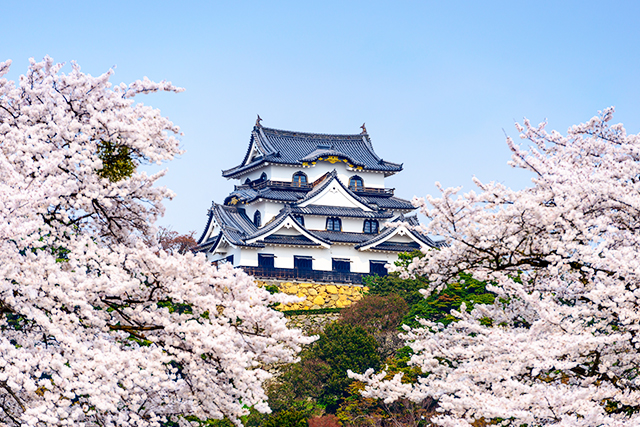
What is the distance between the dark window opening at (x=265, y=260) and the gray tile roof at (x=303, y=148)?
266 inches

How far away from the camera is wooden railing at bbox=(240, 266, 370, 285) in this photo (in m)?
36.8

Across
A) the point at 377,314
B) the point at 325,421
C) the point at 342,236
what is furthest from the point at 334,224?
the point at 325,421

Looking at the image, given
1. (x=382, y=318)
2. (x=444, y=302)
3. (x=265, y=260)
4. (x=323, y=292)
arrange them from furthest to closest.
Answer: (x=265, y=260)
(x=323, y=292)
(x=382, y=318)
(x=444, y=302)

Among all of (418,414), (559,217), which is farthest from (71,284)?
(418,414)

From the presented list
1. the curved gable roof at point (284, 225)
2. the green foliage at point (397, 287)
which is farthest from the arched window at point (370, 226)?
the green foliage at point (397, 287)

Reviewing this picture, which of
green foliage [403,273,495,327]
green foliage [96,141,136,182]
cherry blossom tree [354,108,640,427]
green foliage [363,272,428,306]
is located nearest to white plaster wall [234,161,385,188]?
green foliage [363,272,428,306]

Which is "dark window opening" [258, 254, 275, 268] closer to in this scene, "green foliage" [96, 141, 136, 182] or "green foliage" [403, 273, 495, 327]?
"green foliage" [403, 273, 495, 327]

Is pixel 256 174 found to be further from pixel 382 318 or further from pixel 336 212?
pixel 382 318

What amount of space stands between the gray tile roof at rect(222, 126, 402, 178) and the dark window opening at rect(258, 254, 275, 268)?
6757mm

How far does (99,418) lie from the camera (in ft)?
23.9

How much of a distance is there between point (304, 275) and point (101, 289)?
98.6 ft

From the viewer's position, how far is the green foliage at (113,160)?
27.6 ft

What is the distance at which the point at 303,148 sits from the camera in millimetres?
44156

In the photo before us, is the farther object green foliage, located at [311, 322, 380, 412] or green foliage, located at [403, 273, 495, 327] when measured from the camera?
green foliage, located at [403, 273, 495, 327]
